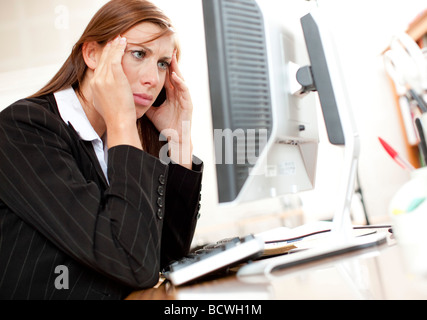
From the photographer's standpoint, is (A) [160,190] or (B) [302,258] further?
(A) [160,190]

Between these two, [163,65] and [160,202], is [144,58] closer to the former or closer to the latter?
[163,65]

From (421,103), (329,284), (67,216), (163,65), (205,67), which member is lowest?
(329,284)

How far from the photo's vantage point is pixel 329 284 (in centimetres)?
43

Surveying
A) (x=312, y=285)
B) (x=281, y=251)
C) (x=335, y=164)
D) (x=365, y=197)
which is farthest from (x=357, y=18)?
(x=312, y=285)

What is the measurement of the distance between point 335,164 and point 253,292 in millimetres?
2117

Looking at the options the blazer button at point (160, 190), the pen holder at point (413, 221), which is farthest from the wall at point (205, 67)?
the pen holder at point (413, 221)

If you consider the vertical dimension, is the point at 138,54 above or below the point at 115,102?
above

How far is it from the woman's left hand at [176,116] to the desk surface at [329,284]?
468 millimetres

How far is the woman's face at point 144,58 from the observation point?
903mm

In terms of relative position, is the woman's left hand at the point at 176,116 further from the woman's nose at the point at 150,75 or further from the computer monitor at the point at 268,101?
the computer monitor at the point at 268,101

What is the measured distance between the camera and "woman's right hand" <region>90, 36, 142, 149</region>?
0.72 m

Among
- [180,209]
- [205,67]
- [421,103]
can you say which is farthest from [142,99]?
[205,67]

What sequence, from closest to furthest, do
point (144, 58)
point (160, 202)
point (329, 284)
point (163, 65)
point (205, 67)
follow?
point (329, 284) → point (160, 202) → point (144, 58) → point (163, 65) → point (205, 67)

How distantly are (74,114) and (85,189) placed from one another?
0.28 meters
